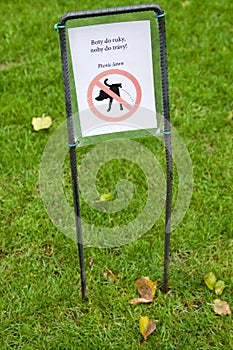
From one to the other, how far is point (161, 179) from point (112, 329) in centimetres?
90

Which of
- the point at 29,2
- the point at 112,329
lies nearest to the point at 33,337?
the point at 112,329

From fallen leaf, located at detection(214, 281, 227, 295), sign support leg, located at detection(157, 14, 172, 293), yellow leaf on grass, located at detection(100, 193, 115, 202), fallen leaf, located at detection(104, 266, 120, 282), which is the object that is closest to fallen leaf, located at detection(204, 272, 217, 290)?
fallen leaf, located at detection(214, 281, 227, 295)

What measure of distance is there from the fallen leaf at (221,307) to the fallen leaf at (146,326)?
0.28 meters

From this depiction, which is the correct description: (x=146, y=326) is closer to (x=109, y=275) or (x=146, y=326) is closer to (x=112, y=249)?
(x=109, y=275)

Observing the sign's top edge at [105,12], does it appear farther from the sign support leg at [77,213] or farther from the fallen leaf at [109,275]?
the fallen leaf at [109,275]

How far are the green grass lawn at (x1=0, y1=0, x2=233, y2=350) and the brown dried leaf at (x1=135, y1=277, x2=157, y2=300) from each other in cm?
3

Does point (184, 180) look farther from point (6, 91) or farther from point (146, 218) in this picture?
point (6, 91)

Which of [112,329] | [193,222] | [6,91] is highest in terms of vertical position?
[6,91]

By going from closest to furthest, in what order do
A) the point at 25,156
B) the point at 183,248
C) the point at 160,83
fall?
the point at 160,83
the point at 183,248
the point at 25,156

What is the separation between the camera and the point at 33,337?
2.23 m

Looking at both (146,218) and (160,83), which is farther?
(146,218)

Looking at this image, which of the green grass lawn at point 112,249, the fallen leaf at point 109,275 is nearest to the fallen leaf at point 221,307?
the green grass lawn at point 112,249

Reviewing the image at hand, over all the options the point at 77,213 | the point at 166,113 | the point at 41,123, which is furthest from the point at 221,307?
the point at 41,123

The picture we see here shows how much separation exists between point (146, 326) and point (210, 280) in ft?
1.20
